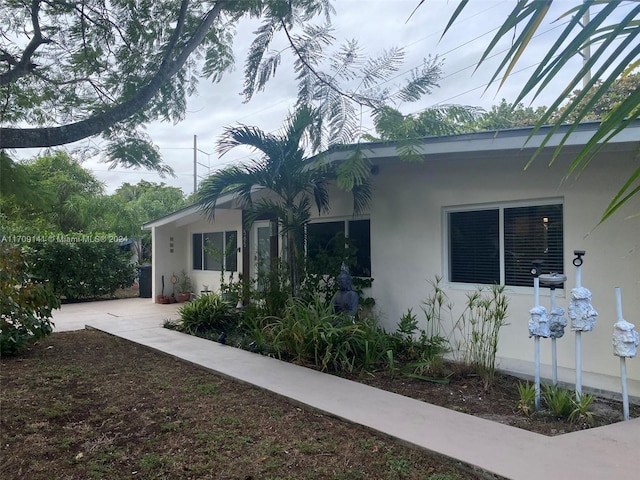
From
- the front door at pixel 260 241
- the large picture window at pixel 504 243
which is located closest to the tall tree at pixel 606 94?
the large picture window at pixel 504 243

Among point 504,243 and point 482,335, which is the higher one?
point 504,243

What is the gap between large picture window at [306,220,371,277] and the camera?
8320 millimetres

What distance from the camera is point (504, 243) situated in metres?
6.74

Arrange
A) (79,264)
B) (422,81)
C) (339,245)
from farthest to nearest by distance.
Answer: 1. (79,264)
2. (339,245)
3. (422,81)

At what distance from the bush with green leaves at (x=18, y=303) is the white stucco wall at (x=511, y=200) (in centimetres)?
539

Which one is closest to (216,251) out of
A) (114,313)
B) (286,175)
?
(114,313)

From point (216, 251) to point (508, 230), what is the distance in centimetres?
768

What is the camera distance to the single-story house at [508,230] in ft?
18.6

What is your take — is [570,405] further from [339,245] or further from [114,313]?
[114,313]

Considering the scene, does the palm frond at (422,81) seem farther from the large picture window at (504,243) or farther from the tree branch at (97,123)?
the tree branch at (97,123)

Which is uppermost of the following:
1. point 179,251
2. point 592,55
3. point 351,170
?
point 351,170

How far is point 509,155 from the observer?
251 inches

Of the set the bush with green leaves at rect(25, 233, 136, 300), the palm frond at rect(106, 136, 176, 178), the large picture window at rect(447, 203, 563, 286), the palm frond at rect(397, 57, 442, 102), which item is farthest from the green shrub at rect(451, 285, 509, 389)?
the bush with green leaves at rect(25, 233, 136, 300)

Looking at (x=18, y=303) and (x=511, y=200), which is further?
(x=18, y=303)
